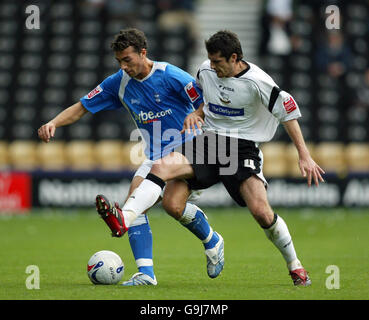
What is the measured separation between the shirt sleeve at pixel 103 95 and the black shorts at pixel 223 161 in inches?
35.5

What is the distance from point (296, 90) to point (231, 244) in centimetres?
782

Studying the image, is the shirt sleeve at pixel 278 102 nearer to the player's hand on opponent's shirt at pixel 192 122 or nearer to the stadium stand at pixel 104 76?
the player's hand on opponent's shirt at pixel 192 122

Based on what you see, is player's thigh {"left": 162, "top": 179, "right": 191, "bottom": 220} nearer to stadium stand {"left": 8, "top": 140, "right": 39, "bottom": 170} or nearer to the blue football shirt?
the blue football shirt

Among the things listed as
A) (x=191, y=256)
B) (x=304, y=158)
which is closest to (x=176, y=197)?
(x=304, y=158)

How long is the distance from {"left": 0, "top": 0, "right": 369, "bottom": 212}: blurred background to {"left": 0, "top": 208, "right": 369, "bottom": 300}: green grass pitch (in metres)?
0.59

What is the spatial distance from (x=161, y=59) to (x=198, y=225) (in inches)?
452

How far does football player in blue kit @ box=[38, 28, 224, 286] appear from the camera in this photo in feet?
23.8

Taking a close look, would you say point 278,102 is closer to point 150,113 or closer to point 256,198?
point 256,198

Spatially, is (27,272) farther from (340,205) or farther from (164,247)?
(340,205)

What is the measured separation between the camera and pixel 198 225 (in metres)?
7.63

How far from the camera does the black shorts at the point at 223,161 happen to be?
7105 mm

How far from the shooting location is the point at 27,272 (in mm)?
8312

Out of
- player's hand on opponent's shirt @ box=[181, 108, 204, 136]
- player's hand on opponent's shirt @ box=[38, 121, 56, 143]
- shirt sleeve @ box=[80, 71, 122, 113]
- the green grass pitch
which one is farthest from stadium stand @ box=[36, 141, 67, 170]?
player's hand on opponent's shirt @ box=[181, 108, 204, 136]
